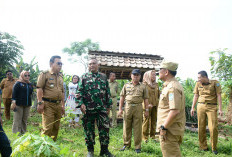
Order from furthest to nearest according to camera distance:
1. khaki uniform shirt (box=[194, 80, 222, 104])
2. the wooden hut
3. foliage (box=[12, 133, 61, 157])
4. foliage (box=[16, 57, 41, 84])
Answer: foliage (box=[16, 57, 41, 84]) < the wooden hut < khaki uniform shirt (box=[194, 80, 222, 104]) < foliage (box=[12, 133, 61, 157])

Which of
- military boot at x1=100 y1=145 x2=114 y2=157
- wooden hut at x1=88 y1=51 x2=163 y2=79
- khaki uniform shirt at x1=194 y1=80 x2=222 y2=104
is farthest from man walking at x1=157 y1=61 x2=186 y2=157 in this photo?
wooden hut at x1=88 y1=51 x2=163 y2=79

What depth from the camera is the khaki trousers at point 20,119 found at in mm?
5168

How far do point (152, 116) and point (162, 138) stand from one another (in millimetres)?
3488

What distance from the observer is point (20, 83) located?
217 inches

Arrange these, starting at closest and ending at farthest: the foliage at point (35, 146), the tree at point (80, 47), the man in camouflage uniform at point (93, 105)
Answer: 1. the foliage at point (35, 146)
2. the man in camouflage uniform at point (93, 105)
3. the tree at point (80, 47)

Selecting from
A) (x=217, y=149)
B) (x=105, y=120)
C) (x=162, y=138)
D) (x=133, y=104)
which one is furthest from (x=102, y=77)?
(x=217, y=149)

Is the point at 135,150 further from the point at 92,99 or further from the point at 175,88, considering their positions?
the point at 175,88

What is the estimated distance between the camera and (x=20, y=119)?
527 centimetres

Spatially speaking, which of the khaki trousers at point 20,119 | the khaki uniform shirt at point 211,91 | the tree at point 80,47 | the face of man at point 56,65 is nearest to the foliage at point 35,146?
the face of man at point 56,65

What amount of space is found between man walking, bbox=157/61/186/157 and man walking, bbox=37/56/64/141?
243 cm

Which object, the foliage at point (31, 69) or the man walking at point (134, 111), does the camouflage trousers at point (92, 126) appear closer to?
the man walking at point (134, 111)

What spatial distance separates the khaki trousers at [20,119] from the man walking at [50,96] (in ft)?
6.13

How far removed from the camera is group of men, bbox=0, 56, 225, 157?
2.63m

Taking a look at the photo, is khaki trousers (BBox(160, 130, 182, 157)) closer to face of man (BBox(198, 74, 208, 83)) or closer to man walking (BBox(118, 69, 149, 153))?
man walking (BBox(118, 69, 149, 153))
